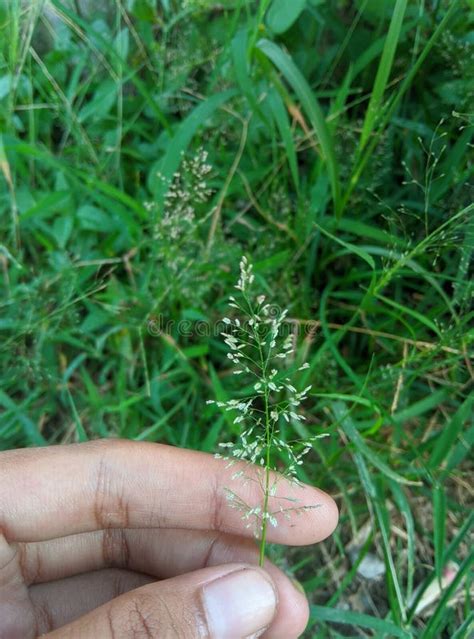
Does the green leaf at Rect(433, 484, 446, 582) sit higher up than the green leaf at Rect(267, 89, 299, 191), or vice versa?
the green leaf at Rect(267, 89, 299, 191)

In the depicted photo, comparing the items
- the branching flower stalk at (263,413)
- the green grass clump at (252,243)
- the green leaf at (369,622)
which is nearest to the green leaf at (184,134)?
the green grass clump at (252,243)

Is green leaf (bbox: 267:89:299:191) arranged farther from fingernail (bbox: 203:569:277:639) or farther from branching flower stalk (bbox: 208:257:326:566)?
fingernail (bbox: 203:569:277:639)

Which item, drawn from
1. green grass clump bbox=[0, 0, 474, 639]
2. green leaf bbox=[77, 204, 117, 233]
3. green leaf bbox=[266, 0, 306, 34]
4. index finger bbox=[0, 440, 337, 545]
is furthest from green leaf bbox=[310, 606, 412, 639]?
green leaf bbox=[266, 0, 306, 34]

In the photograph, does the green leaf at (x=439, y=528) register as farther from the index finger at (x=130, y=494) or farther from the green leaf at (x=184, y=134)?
the green leaf at (x=184, y=134)

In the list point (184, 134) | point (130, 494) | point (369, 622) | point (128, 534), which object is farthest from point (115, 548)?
point (184, 134)

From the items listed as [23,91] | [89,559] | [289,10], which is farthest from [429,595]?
[23,91]

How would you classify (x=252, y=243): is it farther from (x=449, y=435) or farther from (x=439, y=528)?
(x=439, y=528)

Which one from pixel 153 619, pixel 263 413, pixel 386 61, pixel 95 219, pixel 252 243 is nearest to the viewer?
pixel 153 619
